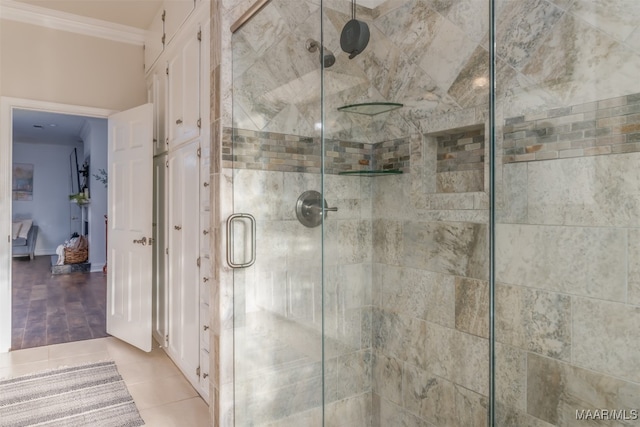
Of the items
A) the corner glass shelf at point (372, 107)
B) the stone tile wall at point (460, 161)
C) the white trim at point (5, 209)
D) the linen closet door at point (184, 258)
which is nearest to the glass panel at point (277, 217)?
the corner glass shelf at point (372, 107)

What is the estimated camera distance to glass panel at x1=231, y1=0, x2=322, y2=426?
5.92 feet

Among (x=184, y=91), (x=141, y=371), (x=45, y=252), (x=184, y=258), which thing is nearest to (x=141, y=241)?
(x=184, y=258)

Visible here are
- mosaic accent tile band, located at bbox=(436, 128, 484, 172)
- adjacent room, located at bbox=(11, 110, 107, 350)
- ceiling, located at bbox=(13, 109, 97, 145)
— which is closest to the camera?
mosaic accent tile band, located at bbox=(436, 128, 484, 172)

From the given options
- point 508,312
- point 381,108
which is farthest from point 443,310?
point 381,108

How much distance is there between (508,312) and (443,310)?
0.37m

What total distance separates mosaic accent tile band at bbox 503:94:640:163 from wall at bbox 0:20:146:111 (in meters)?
3.61

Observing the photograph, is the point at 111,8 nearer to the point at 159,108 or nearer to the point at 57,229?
the point at 159,108

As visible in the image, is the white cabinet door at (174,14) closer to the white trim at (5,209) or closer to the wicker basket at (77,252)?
the white trim at (5,209)

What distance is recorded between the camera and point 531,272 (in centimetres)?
145

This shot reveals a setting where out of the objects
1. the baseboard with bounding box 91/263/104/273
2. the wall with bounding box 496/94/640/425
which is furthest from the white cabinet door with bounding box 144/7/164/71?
the baseboard with bounding box 91/263/104/273

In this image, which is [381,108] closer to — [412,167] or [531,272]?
[412,167]

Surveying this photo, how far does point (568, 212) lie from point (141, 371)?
9.84 feet

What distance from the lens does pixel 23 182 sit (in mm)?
8984

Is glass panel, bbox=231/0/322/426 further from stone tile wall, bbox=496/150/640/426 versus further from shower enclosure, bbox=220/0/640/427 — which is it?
stone tile wall, bbox=496/150/640/426
